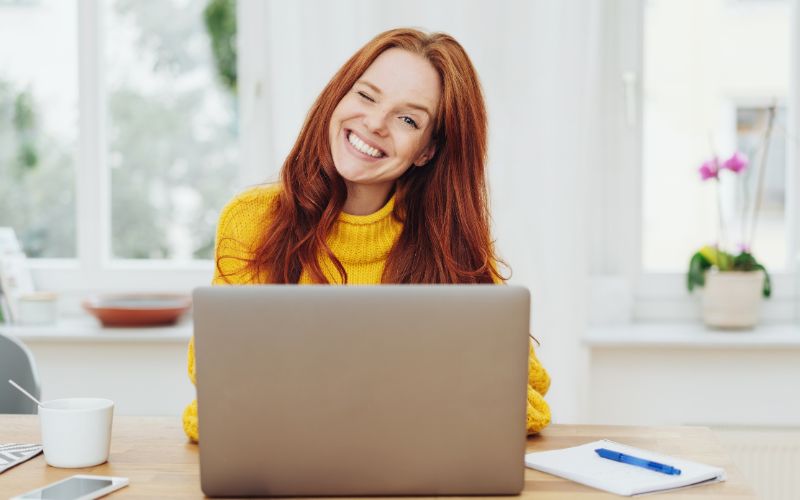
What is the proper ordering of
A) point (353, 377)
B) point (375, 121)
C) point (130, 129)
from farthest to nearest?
point (130, 129) → point (375, 121) → point (353, 377)

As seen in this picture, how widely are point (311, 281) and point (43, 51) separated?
1.75m

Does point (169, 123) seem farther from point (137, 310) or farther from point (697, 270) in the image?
Result: point (697, 270)

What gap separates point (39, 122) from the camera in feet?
9.84

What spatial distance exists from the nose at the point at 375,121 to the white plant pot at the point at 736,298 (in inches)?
52.8

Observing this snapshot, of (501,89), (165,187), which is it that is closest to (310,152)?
(501,89)

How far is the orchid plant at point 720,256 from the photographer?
8.45 feet

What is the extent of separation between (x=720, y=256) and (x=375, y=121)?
1.39 meters

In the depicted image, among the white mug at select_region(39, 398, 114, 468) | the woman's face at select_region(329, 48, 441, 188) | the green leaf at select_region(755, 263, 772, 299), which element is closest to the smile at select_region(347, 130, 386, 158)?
the woman's face at select_region(329, 48, 441, 188)

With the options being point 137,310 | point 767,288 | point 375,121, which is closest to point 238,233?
point 375,121

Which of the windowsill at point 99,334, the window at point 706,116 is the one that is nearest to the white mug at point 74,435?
the windowsill at point 99,334

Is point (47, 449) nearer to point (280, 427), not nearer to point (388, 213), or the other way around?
point (280, 427)

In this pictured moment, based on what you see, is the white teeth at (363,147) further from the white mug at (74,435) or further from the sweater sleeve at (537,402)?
the white mug at (74,435)

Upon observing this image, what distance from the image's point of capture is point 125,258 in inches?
118

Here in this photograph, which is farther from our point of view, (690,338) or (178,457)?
(690,338)
